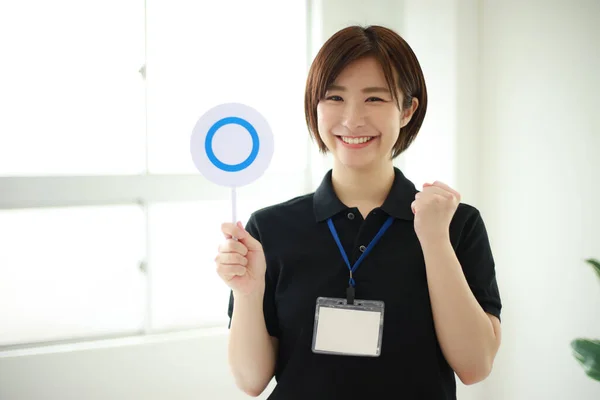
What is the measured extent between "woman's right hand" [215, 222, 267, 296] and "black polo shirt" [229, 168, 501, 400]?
0.33ft

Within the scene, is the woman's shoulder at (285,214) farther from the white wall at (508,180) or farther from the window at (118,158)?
the window at (118,158)

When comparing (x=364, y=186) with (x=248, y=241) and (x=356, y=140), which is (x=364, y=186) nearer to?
(x=356, y=140)

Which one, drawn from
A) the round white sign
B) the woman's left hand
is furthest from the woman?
the round white sign

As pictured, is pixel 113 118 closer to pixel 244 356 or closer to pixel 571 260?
pixel 244 356

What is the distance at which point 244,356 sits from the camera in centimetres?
118

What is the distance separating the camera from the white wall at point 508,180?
6.43 ft

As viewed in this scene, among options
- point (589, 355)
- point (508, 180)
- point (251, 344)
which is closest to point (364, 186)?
point (251, 344)

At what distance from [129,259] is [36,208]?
1.38 feet

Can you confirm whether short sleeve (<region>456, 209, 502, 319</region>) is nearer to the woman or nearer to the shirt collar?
the woman

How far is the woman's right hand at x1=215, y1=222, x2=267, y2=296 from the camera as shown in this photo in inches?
41.8

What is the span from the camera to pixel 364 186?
1253 mm

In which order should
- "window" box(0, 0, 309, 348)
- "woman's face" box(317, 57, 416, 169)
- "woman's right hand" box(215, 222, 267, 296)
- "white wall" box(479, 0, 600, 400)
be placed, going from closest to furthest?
"woman's right hand" box(215, 222, 267, 296) → "woman's face" box(317, 57, 416, 169) → "white wall" box(479, 0, 600, 400) → "window" box(0, 0, 309, 348)

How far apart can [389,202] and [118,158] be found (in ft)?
5.22

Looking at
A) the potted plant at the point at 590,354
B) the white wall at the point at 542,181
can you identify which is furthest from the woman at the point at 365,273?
the white wall at the point at 542,181
